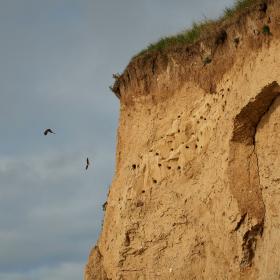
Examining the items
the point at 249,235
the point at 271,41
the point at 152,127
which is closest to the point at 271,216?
the point at 249,235

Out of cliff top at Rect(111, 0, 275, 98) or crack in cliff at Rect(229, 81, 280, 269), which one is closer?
crack in cliff at Rect(229, 81, 280, 269)

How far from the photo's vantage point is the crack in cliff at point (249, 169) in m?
16.2

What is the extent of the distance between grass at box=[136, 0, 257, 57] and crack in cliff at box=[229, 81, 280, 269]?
256cm

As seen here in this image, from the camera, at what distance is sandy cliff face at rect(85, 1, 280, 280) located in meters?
16.3

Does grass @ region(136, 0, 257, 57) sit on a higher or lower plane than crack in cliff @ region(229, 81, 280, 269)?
higher

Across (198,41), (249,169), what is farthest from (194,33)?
(249,169)

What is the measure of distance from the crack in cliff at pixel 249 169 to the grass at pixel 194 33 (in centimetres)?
256

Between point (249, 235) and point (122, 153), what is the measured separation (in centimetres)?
577

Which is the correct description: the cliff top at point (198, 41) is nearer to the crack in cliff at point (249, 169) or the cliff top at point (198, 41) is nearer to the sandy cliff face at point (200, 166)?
the sandy cliff face at point (200, 166)

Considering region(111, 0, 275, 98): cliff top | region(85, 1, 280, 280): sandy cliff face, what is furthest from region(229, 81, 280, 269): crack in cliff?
region(111, 0, 275, 98): cliff top

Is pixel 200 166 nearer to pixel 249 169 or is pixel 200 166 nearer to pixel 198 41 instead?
pixel 249 169

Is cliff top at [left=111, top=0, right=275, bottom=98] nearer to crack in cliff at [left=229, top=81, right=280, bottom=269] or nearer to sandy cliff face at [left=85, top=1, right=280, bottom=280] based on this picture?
sandy cliff face at [left=85, top=1, right=280, bottom=280]

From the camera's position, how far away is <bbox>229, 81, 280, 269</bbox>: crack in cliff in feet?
53.1

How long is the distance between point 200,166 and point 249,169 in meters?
1.68
